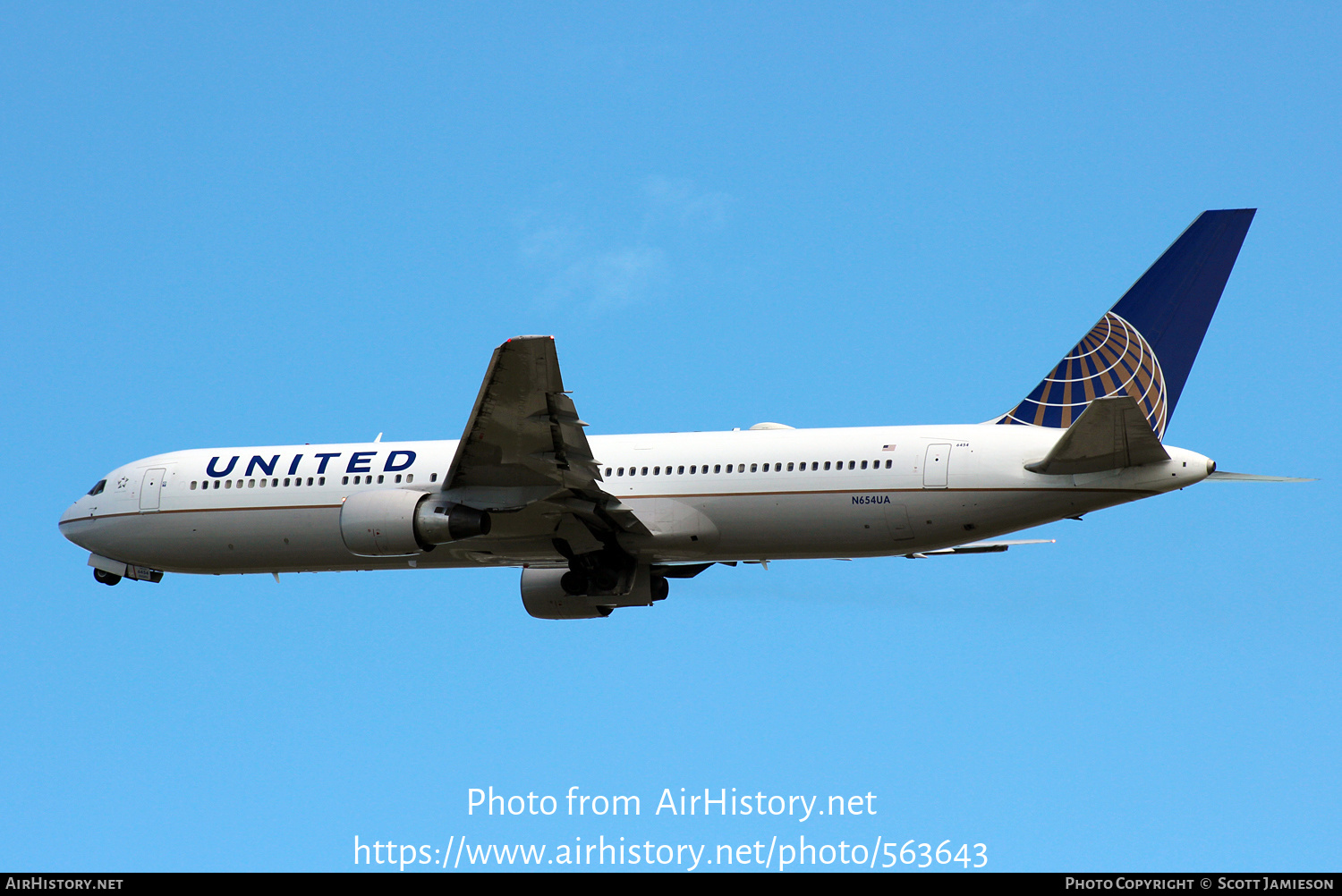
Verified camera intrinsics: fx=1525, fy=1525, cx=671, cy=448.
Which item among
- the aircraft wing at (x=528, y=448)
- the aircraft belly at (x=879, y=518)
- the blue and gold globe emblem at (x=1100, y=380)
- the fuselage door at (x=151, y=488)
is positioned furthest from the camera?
the fuselage door at (x=151, y=488)

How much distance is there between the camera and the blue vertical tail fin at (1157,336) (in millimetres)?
26297

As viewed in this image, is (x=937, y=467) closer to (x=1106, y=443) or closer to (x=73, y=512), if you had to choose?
(x=1106, y=443)

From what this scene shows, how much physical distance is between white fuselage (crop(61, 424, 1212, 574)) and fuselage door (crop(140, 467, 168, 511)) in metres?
0.03

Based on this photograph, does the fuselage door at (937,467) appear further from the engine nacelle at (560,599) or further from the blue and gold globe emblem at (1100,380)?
the engine nacelle at (560,599)

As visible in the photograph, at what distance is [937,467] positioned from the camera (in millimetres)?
25281

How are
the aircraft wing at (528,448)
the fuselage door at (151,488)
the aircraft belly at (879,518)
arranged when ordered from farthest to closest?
1. the fuselage door at (151,488)
2. the aircraft belly at (879,518)
3. the aircraft wing at (528,448)

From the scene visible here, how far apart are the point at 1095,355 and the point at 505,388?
34.5 ft

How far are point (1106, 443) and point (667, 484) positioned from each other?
7.82 metres

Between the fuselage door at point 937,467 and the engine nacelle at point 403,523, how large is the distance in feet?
24.5

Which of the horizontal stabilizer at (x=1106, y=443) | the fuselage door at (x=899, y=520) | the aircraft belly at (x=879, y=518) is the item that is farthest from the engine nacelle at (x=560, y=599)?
the horizontal stabilizer at (x=1106, y=443)
